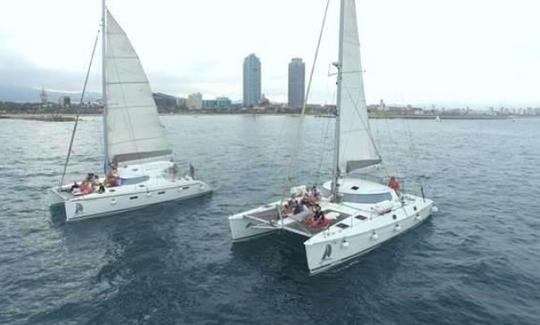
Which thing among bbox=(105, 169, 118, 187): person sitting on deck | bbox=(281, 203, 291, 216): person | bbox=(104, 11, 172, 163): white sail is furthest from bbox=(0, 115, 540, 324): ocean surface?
bbox=(104, 11, 172, 163): white sail

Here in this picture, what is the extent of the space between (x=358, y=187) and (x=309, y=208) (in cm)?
339

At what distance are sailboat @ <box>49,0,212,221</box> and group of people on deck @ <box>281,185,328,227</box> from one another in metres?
10.1

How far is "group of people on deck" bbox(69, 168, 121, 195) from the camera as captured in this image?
22.0 metres

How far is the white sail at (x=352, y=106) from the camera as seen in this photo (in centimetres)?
1867

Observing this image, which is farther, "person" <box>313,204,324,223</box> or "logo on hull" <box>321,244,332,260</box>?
"person" <box>313,204,324,223</box>

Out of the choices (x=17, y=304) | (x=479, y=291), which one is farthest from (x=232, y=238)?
(x=479, y=291)

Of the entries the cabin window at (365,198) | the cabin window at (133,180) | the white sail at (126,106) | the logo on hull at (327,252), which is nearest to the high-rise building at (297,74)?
the white sail at (126,106)

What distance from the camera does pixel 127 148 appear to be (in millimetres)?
25844

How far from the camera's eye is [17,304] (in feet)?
40.6

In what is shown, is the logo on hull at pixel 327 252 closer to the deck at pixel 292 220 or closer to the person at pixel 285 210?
the deck at pixel 292 220

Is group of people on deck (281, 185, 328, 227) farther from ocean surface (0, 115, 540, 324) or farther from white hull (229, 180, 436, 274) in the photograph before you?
ocean surface (0, 115, 540, 324)

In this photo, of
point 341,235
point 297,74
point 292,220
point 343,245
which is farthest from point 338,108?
point 297,74

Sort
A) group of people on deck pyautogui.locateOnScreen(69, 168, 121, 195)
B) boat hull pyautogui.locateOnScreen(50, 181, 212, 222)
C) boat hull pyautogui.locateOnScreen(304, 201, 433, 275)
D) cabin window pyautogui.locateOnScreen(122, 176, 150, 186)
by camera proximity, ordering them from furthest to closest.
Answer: cabin window pyautogui.locateOnScreen(122, 176, 150, 186)
group of people on deck pyautogui.locateOnScreen(69, 168, 121, 195)
boat hull pyautogui.locateOnScreen(50, 181, 212, 222)
boat hull pyautogui.locateOnScreen(304, 201, 433, 275)

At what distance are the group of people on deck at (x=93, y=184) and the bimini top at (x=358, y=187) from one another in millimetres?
13139
